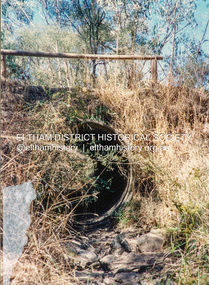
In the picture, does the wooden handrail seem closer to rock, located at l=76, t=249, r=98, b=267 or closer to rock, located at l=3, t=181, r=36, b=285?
rock, located at l=3, t=181, r=36, b=285

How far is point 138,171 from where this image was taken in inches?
151

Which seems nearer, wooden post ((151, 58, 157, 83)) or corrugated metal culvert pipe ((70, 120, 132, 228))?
corrugated metal culvert pipe ((70, 120, 132, 228))

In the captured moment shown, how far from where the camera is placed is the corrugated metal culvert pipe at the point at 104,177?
381cm

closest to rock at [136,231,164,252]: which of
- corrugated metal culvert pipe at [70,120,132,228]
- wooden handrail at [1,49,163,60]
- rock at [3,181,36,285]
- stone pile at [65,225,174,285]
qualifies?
stone pile at [65,225,174,285]

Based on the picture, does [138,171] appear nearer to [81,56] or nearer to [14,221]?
[14,221]

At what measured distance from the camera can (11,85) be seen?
14.9ft

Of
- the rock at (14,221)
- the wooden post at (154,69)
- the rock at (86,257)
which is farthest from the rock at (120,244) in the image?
the wooden post at (154,69)

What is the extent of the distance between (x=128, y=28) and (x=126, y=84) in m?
6.41

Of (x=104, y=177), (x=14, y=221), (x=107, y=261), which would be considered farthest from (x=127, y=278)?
(x=104, y=177)

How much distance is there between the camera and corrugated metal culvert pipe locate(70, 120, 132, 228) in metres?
3.81

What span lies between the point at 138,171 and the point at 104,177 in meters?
0.91

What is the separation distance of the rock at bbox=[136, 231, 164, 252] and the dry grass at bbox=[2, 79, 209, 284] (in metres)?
0.17

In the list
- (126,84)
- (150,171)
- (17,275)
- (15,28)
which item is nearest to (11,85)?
(126,84)

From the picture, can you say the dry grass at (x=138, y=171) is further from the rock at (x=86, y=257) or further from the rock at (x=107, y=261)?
the rock at (x=107, y=261)
